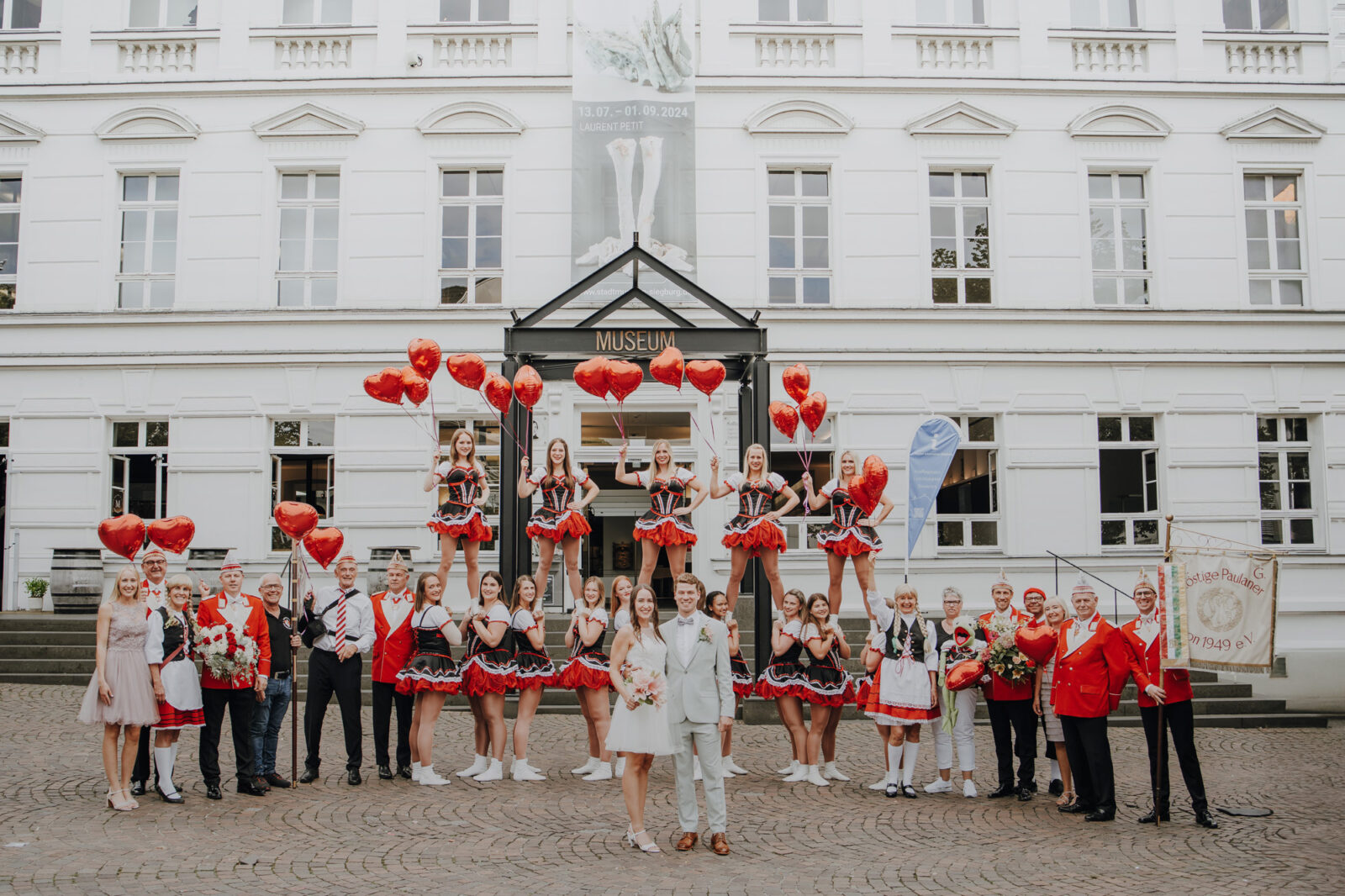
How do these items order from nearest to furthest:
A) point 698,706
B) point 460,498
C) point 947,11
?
point 698,706, point 460,498, point 947,11

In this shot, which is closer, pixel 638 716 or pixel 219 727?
pixel 638 716

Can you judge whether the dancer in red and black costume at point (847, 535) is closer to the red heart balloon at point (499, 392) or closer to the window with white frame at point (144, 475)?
the red heart balloon at point (499, 392)

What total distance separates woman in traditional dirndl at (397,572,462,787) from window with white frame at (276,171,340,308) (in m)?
9.27

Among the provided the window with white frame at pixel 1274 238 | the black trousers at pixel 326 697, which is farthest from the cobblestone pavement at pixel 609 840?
the window with white frame at pixel 1274 238

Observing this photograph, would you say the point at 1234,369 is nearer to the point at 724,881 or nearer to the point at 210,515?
the point at 724,881

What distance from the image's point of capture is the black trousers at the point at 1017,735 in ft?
27.7

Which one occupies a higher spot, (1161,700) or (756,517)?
(756,517)

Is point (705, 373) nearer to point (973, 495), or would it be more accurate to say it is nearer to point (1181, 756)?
point (1181, 756)

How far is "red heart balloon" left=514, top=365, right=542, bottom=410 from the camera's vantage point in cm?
1160

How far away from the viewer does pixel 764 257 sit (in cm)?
1648

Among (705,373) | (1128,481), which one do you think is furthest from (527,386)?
(1128,481)

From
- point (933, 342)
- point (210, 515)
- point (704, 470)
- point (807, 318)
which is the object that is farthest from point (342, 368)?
point (933, 342)

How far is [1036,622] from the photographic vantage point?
846cm

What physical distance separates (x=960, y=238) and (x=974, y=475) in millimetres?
3703
